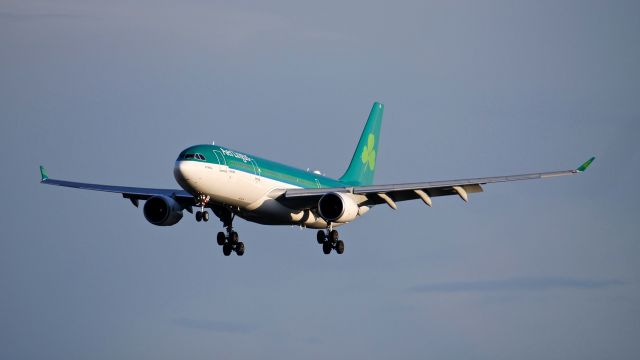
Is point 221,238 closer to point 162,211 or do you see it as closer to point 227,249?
point 227,249

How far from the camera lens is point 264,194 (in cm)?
6850

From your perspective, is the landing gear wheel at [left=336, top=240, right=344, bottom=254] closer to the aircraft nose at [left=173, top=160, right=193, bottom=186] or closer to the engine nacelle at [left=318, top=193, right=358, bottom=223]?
the engine nacelle at [left=318, top=193, right=358, bottom=223]

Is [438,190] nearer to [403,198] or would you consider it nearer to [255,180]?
[403,198]

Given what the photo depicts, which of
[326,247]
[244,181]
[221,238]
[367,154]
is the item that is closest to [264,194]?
[244,181]

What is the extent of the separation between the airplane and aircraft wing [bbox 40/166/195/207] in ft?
0.18

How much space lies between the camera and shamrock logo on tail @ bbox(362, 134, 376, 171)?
86.1 meters

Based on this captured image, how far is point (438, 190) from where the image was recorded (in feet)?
233

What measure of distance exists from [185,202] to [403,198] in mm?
12294

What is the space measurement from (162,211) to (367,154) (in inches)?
776

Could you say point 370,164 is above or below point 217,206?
above

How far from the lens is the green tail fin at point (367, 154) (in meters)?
83.8

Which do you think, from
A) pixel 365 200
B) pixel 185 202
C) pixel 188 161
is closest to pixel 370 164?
pixel 365 200

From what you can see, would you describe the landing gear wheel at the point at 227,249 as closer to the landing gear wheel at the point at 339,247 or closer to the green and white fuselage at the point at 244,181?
the green and white fuselage at the point at 244,181

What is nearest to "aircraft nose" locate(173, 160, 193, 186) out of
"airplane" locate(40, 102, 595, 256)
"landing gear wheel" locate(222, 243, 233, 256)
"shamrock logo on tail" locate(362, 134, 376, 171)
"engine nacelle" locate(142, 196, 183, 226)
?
"airplane" locate(40, 102, 595, 256)
